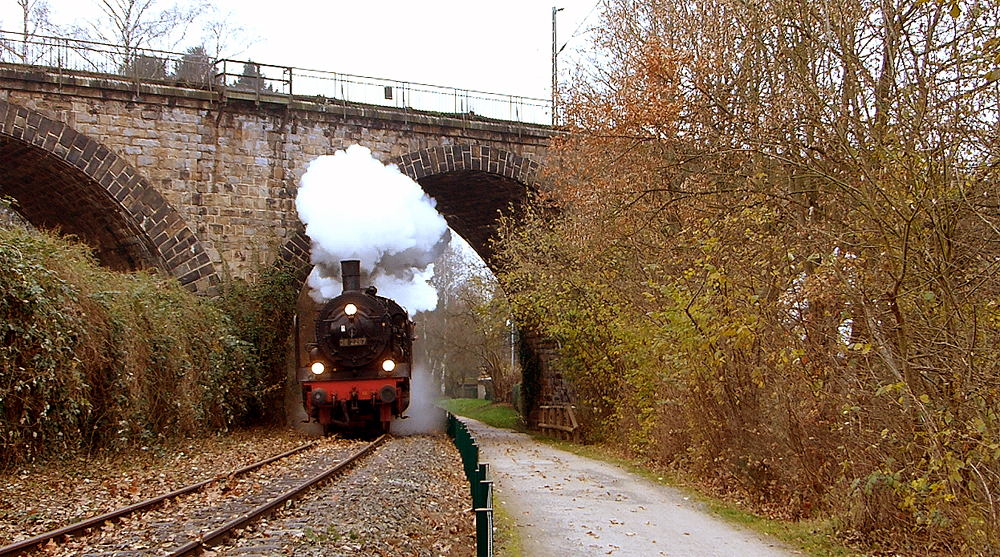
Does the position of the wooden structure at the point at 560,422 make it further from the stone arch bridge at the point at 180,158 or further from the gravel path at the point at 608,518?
the gravel path at the point at 608,518

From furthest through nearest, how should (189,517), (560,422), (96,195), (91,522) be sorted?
1. (560,422)
2. (96,195)
3. (189,517)
4. (91,522)

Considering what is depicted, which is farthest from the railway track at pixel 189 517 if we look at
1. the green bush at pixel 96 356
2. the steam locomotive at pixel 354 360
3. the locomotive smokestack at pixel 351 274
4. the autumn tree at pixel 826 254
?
the locomotive smokestack at pixel 351 274

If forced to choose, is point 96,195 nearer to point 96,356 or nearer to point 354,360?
point 354,360

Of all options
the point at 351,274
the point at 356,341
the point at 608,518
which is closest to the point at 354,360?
the point at 356,341

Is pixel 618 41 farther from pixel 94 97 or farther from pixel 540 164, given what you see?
pixel 94 97

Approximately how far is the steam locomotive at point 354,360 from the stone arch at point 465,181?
2.42 m

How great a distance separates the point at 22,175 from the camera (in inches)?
829

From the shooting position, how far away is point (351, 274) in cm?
1998

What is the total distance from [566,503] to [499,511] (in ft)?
3.46

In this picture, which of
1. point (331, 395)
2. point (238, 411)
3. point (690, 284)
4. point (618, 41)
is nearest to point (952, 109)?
point (690, 284)

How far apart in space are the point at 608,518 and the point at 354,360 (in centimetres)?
1032

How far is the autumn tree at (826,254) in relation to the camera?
23.2ft

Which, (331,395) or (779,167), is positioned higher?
(779,167)

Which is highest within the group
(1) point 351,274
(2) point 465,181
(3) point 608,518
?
(2) point 465,181
